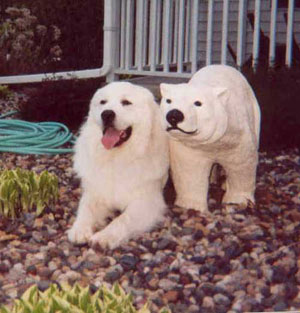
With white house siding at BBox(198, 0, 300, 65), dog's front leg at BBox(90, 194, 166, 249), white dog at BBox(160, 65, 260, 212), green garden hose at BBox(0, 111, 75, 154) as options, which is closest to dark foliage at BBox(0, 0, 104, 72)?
green garden hose at BBox(0, 111, 75, 154)

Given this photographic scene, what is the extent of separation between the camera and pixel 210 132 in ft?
5.73

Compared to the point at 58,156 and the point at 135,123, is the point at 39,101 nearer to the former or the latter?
the point at 58,156

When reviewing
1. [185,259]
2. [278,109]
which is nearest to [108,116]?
[185,259]

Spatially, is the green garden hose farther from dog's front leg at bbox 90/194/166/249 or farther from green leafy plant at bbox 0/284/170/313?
green leafy plant at bbox 0/284/170/313

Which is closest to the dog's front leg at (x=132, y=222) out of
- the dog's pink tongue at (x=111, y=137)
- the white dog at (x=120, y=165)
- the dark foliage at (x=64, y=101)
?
the white dog at (x=120, y=165)

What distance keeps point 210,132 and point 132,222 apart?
0.27 meters

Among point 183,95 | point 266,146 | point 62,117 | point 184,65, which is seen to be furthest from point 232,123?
point 184,65

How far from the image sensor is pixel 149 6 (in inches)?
102

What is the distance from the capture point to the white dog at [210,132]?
1722 millimetres

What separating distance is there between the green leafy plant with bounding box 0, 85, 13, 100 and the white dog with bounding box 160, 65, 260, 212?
0.48 metres

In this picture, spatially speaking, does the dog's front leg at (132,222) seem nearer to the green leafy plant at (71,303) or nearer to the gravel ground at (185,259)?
the gravel ground at (185,259)

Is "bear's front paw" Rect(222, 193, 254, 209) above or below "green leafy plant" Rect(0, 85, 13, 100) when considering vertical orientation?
below

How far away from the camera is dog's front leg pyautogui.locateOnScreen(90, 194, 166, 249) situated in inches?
67.0

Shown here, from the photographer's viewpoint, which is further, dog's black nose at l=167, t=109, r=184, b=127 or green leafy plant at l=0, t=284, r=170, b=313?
dog's black nose at l=167, t=109, r=184, b=127
